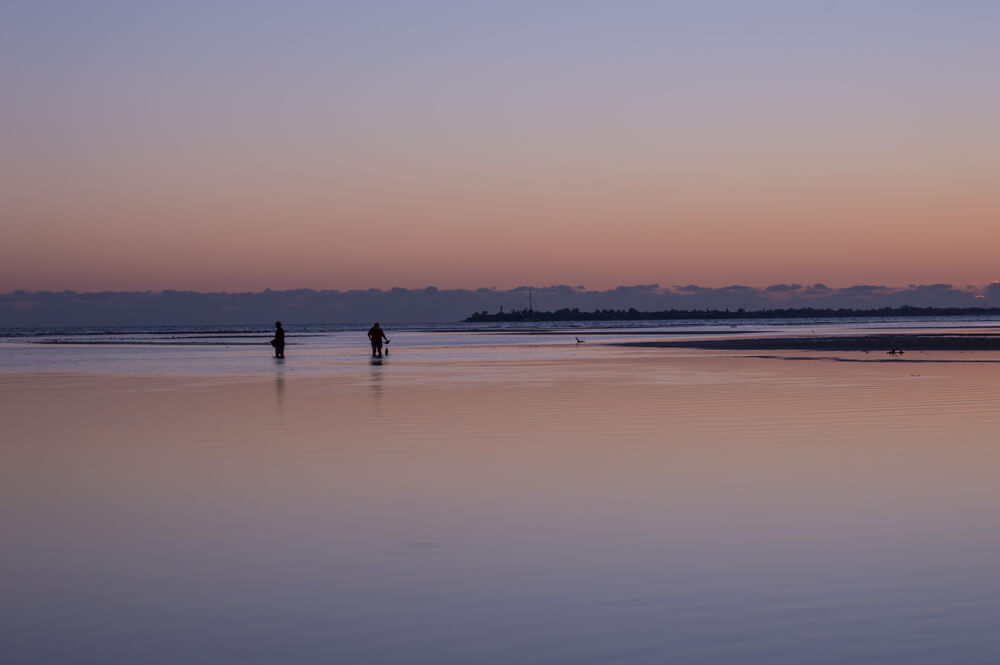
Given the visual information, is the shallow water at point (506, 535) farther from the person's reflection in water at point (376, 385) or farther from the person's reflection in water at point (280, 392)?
the person's reflection in water at point (376, 385)

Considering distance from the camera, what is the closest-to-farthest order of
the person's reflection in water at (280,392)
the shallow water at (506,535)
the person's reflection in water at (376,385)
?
the shallow water at (506,535) → the person's reflection in water at (280,392) → the person's reflection in water at (376,385)

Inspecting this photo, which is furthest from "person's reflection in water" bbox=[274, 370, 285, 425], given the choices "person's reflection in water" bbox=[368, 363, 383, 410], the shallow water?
"person's reflection in water" bbox=[368, 363, 383, 410]

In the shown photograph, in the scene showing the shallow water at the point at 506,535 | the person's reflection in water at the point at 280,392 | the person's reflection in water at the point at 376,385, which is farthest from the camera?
the person's reflection in water at the point at 376,385

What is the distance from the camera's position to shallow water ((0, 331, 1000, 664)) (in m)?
6.62

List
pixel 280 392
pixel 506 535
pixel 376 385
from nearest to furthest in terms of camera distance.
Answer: pixel 506 535, pixel 280 392, pixel 376 385

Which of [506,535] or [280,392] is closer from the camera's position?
[506,535]

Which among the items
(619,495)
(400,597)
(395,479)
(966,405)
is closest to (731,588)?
(400,597)

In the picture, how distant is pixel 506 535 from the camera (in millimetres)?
9469

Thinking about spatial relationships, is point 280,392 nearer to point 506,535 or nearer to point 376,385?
point 376,385

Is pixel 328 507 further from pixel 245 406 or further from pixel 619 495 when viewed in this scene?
pixel 245 406

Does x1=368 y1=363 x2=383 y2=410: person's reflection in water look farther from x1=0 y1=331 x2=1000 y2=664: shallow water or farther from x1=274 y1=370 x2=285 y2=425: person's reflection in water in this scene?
x1=0 y1=331 x2=1000 y2=664: shallow water

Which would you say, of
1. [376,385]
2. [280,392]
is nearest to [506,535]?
[280,392]

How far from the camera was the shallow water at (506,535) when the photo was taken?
662cm

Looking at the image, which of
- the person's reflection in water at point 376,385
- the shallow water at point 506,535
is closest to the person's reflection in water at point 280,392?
the shallow water at point 506,535
